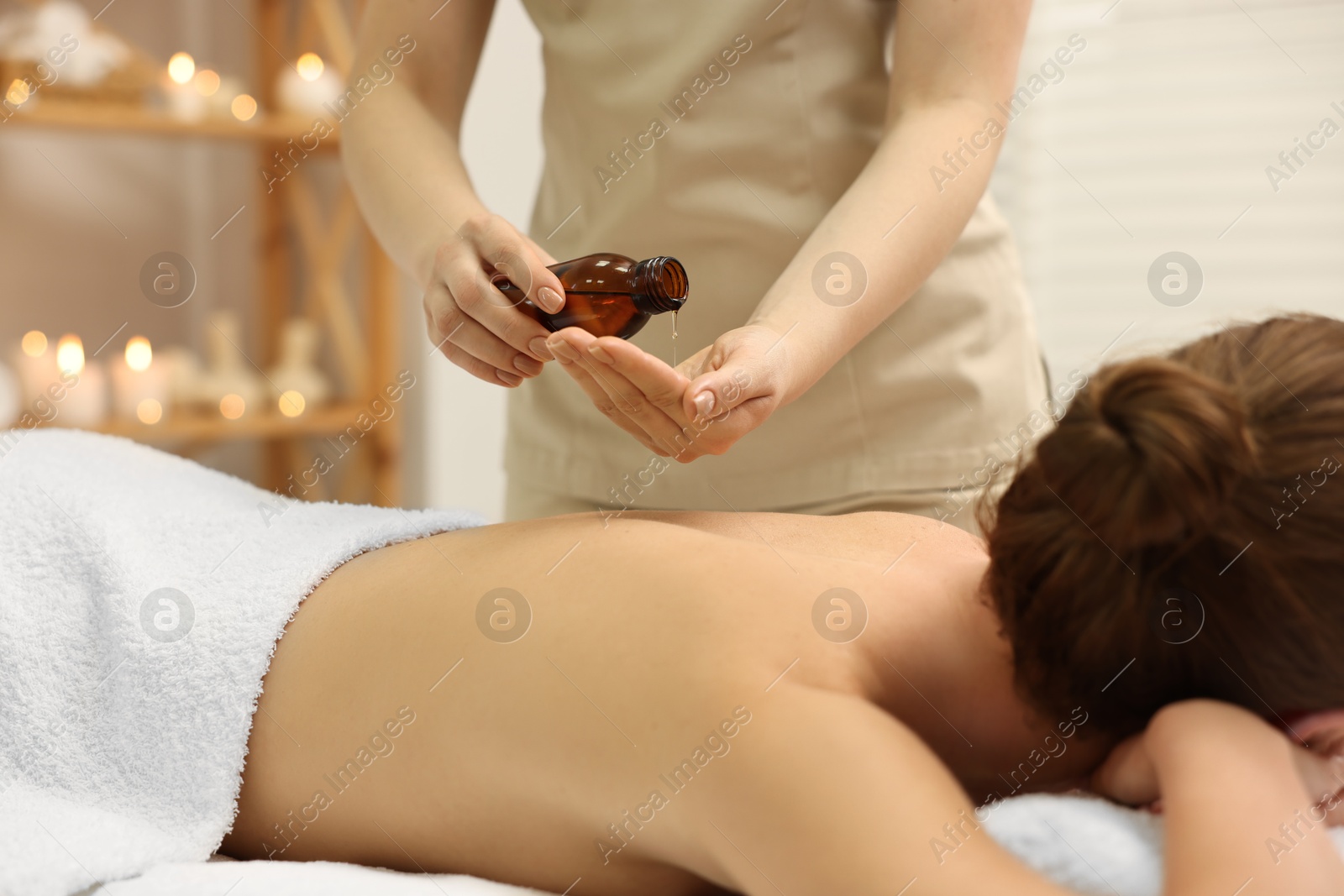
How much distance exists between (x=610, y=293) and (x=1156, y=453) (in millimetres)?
429

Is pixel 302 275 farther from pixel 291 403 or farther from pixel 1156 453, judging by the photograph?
pixel 1156 453

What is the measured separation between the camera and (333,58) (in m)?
2.58

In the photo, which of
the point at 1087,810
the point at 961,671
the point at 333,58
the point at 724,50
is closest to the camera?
the point at 1087,810

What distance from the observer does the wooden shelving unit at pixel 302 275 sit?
235 centimetres

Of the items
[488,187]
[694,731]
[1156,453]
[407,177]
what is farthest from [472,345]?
[488,187]

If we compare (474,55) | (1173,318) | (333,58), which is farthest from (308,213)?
(1173,318)

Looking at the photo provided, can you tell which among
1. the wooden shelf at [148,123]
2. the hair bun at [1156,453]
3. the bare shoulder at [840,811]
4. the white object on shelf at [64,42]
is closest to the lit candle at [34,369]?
the wooden shelf at [148,123]

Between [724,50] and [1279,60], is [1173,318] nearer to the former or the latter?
[1279,60]

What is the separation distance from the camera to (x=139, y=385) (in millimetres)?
2348

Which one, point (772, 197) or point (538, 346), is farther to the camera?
point (772, 197)

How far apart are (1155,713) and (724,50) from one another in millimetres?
762

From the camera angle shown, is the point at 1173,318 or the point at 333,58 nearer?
the point at 1173,318

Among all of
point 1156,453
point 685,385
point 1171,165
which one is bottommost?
point 1156,453

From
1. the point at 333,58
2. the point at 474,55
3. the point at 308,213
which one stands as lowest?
the point at 474,55
